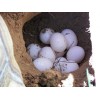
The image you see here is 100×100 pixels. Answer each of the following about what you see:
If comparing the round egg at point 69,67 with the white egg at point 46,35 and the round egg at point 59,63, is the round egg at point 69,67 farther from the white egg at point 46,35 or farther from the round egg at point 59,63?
the white egg at point 46,35

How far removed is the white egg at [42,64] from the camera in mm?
1499

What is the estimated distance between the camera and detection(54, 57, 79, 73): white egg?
1539mm

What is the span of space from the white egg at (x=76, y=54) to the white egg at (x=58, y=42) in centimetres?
4

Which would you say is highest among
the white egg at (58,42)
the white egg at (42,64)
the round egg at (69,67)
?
the white egg at (58,42)

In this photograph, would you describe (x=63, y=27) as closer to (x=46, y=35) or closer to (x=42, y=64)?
(x=46, y=35)

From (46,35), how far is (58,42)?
9 centimetres

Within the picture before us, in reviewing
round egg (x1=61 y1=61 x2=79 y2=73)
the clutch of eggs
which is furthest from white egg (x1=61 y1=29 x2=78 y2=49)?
round egg (x1=61 y1=61 x2=79 y2=73)

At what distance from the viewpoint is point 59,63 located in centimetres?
157

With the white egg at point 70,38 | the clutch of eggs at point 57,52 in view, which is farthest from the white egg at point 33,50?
the white egg at point 70,38

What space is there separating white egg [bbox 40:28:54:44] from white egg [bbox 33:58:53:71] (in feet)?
0.48
